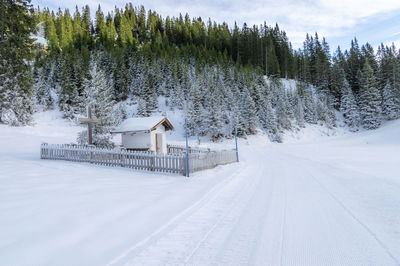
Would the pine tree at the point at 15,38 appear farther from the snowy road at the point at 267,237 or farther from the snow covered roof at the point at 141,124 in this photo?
the snowy road at the point at 267,237

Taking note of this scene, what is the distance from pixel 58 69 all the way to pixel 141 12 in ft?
260

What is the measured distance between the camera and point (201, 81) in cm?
5597

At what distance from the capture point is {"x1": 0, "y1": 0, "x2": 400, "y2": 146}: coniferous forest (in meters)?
23.3

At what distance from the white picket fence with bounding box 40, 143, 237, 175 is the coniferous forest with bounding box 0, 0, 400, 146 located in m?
4.83

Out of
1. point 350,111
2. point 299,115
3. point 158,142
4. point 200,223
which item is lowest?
point 200,223

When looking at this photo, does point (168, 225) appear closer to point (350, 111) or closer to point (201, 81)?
point (201, 81)

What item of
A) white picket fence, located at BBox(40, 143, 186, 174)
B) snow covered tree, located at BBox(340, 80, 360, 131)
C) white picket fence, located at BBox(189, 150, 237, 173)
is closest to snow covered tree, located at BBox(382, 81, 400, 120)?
snow covered tree, located at BBox(340, 80, 360, 131)

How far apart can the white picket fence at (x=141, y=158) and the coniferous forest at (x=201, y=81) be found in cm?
483

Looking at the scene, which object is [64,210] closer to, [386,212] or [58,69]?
[386,212]

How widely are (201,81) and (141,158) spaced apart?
4517 cm

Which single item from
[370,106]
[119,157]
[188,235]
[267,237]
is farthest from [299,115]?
[188,235]

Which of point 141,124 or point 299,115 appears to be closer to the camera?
point 141,124

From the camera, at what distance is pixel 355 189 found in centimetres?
802

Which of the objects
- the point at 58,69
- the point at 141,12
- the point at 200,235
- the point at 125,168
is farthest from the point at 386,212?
the point at 141,12
